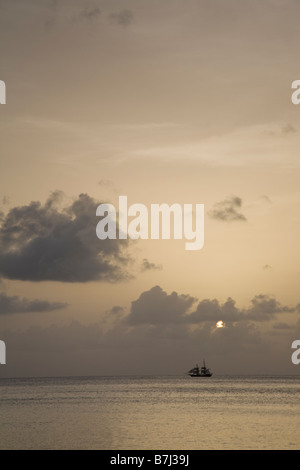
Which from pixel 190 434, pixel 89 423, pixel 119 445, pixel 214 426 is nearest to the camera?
pixel 119 445

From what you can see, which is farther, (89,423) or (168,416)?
(168,416)

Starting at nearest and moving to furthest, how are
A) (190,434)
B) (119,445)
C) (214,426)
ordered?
(119,445)
(190,434)
(214,426)

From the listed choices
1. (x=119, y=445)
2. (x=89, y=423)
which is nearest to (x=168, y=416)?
(x=89, y=423)
